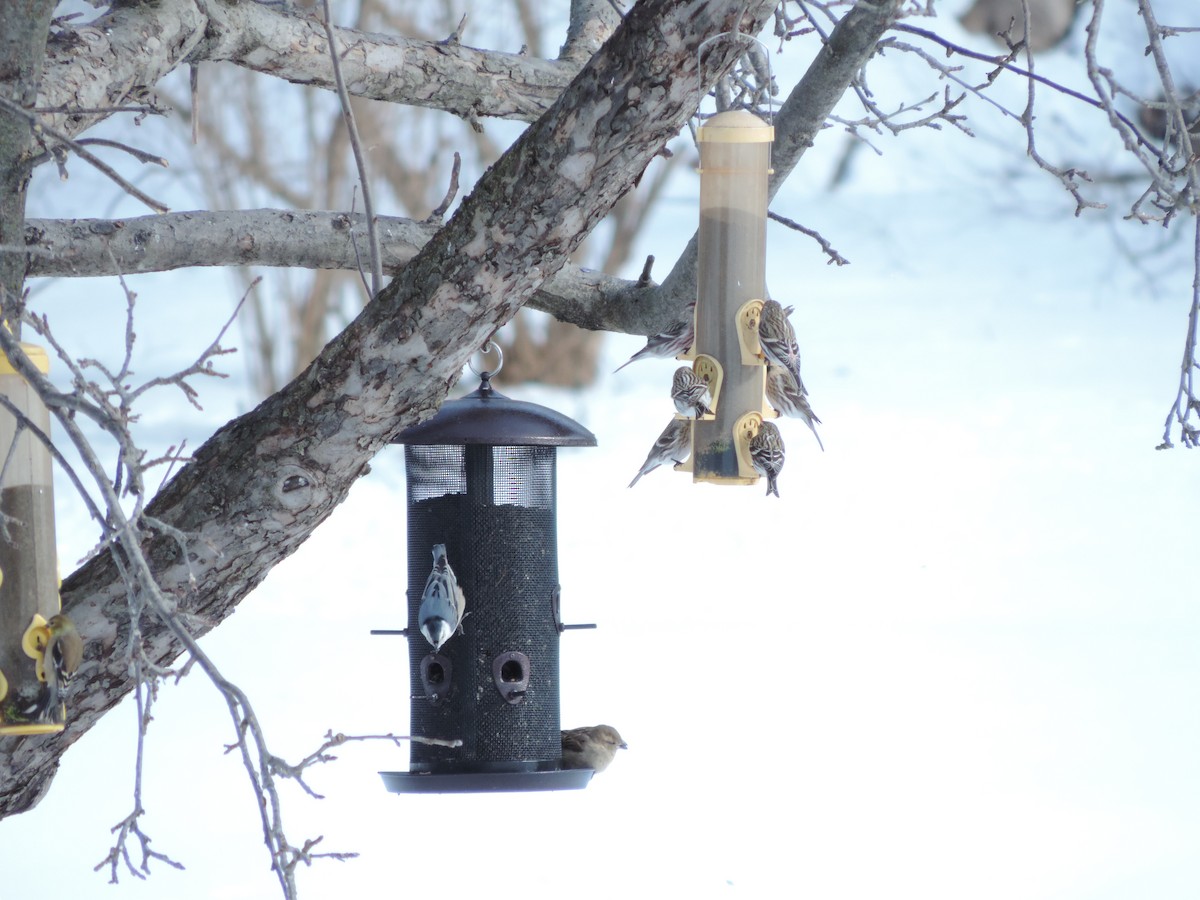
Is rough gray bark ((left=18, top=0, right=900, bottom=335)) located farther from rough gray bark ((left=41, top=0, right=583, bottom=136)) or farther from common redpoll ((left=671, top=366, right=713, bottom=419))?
common redpoll ((left=671, top=366, right=713, bottom=419))

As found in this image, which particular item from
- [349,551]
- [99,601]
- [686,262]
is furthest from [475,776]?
[349,551]

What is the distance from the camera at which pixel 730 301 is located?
128 inches

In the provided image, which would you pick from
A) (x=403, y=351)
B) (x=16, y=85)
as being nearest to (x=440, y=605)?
(x=403, y=351)

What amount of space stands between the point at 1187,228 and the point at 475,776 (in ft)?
31.9

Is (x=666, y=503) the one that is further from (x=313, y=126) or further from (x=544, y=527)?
(x=544, y=527)

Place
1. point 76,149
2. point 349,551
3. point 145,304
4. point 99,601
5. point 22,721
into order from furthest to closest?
point 145,304 < point 349,551 < point 99,601 < point 22,721 < point 76,149

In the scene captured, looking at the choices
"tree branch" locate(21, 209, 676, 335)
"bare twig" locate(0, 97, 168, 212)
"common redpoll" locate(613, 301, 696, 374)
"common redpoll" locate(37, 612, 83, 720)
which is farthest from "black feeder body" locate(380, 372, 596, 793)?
"bare twig" locate(0, 97, 168, 212)

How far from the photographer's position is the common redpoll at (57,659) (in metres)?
2.31

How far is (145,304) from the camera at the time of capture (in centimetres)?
1137

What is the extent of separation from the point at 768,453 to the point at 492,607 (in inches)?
35.9

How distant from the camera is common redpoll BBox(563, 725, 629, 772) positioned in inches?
154

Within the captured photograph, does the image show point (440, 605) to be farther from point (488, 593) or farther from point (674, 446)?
point (674, 446)

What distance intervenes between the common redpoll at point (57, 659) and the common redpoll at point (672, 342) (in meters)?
1.38

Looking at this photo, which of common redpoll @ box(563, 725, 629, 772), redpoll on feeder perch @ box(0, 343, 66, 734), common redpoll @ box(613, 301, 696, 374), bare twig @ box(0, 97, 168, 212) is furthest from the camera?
common redpoll @ box(563, 725, 629, 772)
